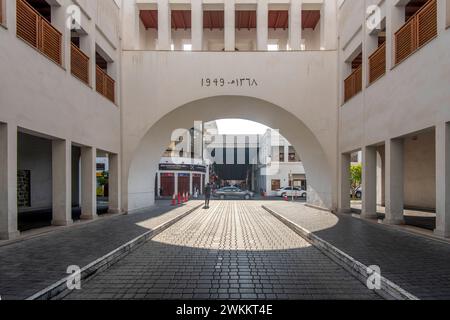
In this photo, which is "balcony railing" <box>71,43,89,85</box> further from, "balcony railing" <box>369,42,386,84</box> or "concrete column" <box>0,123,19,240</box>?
"balcony railing" <box>369,42,386,84</box>

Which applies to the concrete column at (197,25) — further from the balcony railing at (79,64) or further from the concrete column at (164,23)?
the balcony railing at (79,64)

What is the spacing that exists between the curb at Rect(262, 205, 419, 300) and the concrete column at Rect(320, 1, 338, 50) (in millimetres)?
9997

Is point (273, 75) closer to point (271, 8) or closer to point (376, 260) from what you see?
point (271, 8)

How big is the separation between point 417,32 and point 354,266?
7.04 metres

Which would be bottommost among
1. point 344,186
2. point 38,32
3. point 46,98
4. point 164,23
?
point 344,186

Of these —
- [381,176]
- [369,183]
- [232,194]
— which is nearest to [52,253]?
[369,183]

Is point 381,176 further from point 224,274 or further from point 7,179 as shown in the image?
point 7,179

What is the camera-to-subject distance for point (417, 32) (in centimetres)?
993

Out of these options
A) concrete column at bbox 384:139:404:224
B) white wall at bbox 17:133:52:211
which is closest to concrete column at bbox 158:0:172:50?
white wall at bbox 17:133:52:211

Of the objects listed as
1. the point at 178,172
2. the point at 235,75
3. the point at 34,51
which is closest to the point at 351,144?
the point at 235,75

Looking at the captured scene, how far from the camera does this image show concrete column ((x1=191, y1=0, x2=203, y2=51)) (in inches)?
668

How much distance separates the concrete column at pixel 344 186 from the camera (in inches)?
639

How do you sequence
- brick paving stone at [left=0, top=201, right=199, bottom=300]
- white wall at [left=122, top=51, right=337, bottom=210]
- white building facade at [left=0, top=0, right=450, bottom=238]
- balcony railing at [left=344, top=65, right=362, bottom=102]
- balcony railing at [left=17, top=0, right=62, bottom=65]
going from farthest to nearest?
white wall at [left=122, top=51, right=337, bottom=210] → balcony railing at [left=344, top=65, right=362, bottom=102] → balcony railing at [left=17, top=0, right=62, bottom=65] → white building facade at [left=0, top=0, right=450, bottom=238] → brick paving stone at [left=0, top=201, right=199, bottom=300]

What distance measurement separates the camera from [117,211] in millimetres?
16016
